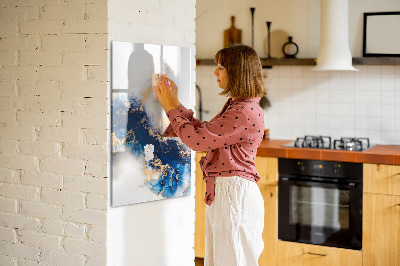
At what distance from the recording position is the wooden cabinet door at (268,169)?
4.07 metres

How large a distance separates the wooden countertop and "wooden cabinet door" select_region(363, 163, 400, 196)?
0.13 ft

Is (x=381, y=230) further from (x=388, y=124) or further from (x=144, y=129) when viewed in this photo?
(x=144, y=129)

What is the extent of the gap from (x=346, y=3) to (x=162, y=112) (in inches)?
80.4

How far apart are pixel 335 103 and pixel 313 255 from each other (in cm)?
122

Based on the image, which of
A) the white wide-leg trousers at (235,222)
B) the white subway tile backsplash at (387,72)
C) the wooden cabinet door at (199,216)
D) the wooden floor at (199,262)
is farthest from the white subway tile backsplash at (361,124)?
the white wide-leg trousers at (235,222)

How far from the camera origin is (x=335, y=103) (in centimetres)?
450

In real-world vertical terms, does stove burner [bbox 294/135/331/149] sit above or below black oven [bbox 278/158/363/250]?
above

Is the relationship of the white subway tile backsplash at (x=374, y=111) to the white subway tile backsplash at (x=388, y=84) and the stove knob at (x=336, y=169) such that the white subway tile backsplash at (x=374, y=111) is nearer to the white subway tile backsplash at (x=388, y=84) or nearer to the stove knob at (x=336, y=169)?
the white subway tile backsplash at (x=388, y=84)

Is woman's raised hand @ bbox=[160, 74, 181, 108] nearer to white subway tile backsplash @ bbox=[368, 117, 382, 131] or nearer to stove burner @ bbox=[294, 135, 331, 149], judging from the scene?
stove burner @ bbox=[294, 135, 331, 149]

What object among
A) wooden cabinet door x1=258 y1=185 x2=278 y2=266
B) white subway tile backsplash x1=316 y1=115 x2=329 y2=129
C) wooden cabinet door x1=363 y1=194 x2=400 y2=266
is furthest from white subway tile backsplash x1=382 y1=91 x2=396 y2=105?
wooden cabinet door x1=258 y1=185 x2=278 y2=266

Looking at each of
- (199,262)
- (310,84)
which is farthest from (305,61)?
(199,262)

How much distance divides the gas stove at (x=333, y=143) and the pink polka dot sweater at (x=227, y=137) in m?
1.51

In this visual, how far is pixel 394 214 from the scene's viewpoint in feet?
12.1

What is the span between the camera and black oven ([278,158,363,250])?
3.84 meters
